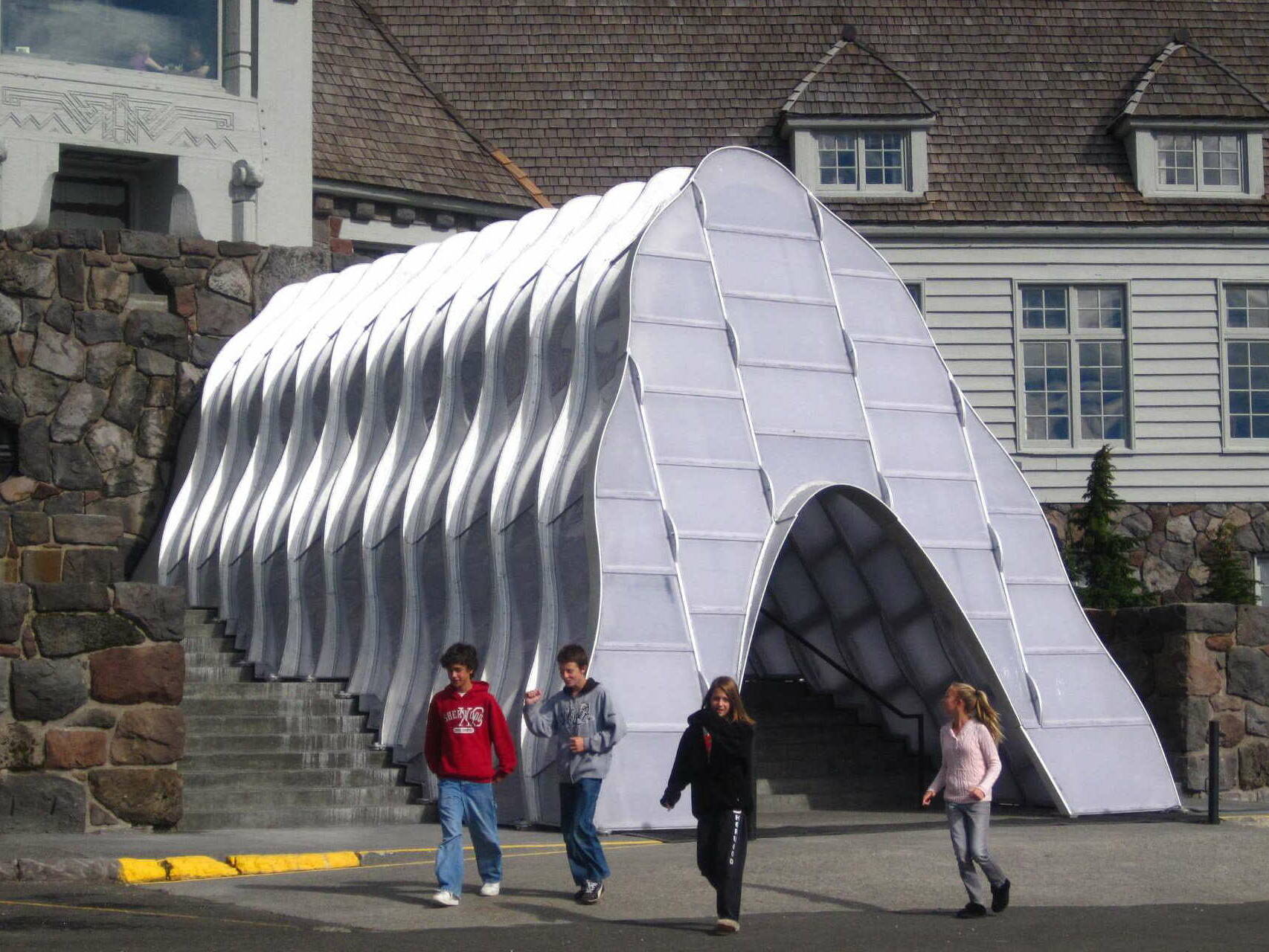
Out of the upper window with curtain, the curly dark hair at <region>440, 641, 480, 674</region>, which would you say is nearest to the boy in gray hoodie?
the curly dark hair at <region>440, 641, 480, 674</region>

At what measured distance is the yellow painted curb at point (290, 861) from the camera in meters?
12.6

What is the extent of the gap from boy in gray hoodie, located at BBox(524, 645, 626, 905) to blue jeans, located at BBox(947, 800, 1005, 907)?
1.95 m

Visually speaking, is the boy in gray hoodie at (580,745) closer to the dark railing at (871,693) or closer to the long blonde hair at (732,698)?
the long blonde hair at (732,698)

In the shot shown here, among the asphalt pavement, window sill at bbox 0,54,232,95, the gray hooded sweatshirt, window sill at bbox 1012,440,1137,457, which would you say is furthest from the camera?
window sill at bbox 1012,440,1137,457

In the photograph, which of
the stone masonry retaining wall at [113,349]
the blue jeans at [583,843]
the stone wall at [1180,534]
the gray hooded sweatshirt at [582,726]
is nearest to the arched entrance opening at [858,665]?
the gray hooded sweatshirt at [582,726]

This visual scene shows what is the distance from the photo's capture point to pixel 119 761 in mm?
14359

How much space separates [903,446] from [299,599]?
20.9 feet

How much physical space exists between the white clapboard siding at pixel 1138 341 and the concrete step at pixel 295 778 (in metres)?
11.9

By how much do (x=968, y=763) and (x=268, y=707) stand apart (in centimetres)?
869

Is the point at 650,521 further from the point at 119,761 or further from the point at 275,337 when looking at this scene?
the point at 275,337

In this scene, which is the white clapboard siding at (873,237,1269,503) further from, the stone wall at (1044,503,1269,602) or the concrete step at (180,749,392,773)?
the concrete step at (180,749,392,773)

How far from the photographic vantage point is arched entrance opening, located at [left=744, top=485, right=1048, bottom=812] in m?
17.0

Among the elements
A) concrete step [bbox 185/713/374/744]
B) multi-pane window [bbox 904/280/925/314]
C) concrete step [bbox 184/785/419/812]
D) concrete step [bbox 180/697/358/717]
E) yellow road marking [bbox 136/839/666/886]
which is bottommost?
yellow road marking [bbox 136/839/666/886]

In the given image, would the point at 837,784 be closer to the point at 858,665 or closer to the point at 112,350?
the point at 858,665
